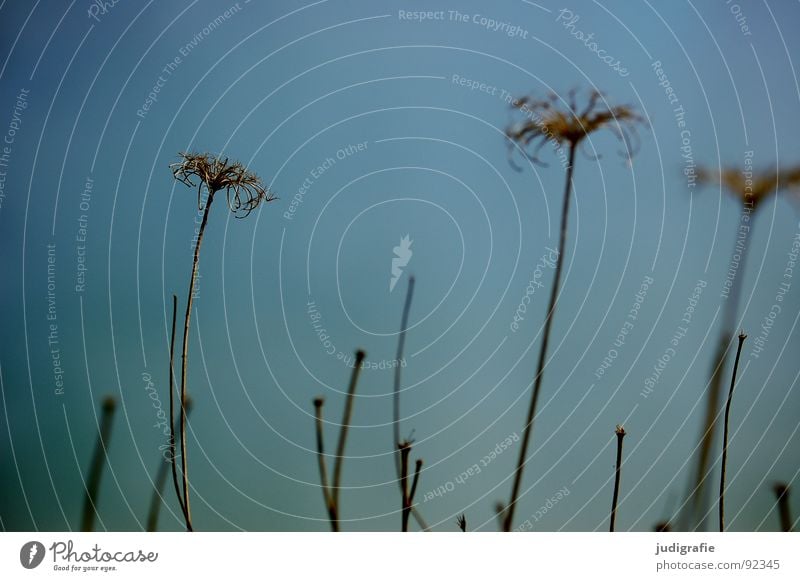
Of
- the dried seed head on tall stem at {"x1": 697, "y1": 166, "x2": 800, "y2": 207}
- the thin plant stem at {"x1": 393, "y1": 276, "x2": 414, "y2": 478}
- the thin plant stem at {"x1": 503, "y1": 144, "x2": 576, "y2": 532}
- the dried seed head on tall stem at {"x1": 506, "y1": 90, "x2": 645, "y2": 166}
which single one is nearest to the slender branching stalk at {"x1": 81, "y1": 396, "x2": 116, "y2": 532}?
the thin plant stem at {"x1": 393, "y1": 276, "x2": 414, "y2": 478}

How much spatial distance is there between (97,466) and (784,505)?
66.1 inches

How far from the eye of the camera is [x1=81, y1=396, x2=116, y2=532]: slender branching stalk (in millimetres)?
1702

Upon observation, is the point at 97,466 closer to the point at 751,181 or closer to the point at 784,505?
the point at 784,505

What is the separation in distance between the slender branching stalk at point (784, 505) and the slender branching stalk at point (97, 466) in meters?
1.64

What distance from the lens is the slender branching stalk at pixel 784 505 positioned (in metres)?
1.81

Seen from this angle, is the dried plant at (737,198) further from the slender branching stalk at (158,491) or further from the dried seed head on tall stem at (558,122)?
the slender branching stalk at (158,491)

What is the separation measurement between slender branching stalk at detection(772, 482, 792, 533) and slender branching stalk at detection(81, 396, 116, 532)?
1.64 meters

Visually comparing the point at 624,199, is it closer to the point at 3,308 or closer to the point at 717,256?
the point at 717,256

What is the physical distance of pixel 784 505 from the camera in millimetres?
1830

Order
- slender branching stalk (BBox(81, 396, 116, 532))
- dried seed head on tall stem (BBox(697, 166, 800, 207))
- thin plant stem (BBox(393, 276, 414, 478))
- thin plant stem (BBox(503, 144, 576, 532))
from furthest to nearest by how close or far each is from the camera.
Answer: dried seed head on tall stem (BBox(697, 166, 800, 207)), thin plant stem (BBox(393, 276, 414, 478)), slender branching stalk (BBox(81, 396, 116, 532)), thin plant stem (BBox(503, 144, 576, 532))

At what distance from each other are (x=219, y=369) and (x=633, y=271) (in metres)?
1.10
